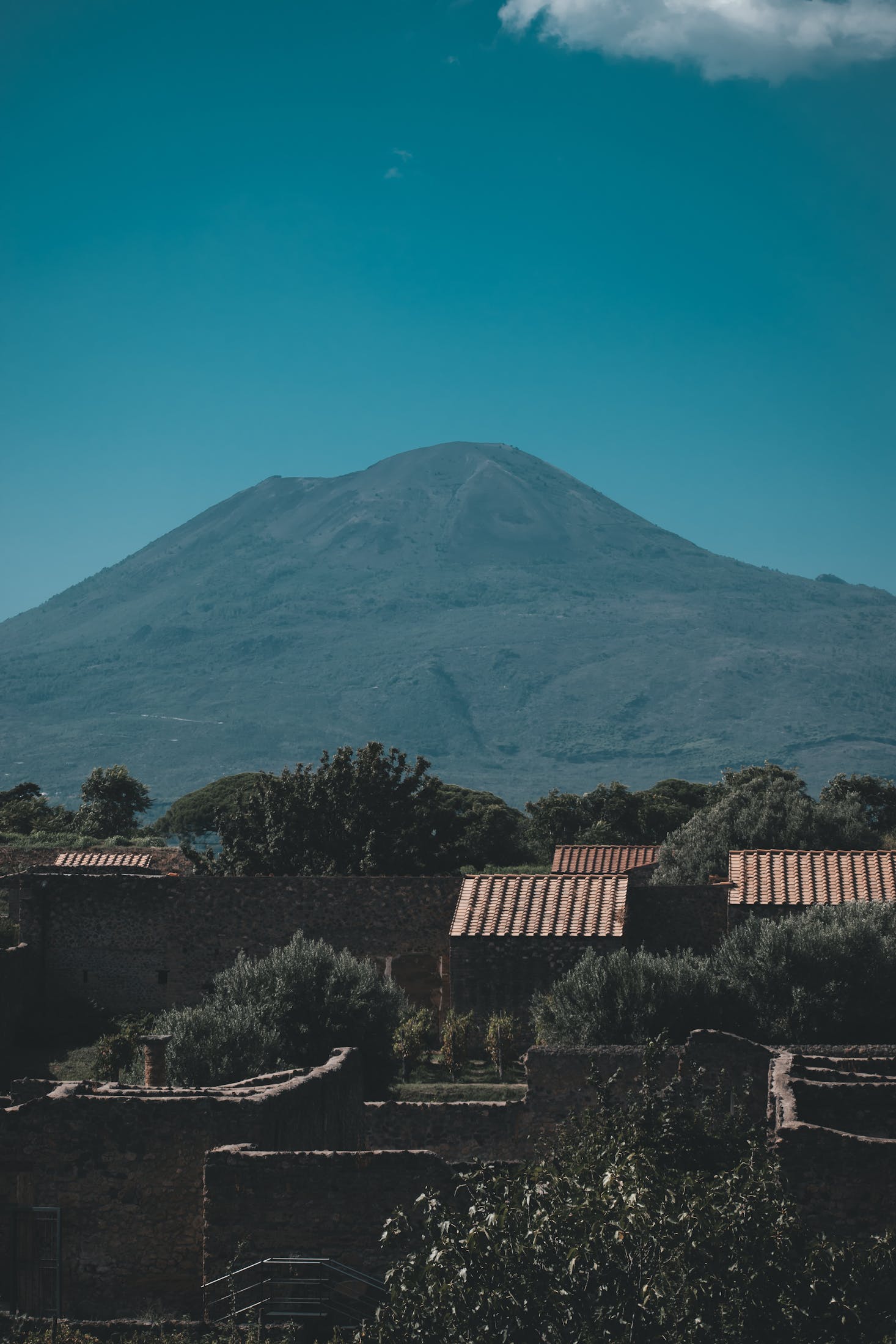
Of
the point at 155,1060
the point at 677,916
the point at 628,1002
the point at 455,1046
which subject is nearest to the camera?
the point at 155,1060

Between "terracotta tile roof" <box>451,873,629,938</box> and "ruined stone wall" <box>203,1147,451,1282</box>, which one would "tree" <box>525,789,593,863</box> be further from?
"ruined stone wall" <box>203,1147,451,1282</box>

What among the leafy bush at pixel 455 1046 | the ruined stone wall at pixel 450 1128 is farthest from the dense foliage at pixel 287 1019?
the ruined stone wall at pixel 450 1128

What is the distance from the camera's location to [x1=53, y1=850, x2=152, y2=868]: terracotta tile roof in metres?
37.8

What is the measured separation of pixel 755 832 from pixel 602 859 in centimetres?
407

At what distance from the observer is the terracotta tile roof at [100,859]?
37.8 meters

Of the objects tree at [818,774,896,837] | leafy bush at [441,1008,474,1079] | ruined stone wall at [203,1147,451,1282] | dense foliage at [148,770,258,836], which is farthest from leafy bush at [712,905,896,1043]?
dense foliage at [148,770,258,836]

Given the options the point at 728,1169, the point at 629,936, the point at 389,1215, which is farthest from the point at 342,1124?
the point at 629,936

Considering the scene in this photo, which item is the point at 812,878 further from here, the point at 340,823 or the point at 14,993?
the point at 340,823

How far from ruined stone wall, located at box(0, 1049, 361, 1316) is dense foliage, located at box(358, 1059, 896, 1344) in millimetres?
3590

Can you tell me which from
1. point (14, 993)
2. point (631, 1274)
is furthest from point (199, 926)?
point (631, 1274)

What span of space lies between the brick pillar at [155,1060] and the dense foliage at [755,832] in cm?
1897

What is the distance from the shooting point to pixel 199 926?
2788 cm

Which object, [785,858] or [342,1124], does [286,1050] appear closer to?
[342,1124]

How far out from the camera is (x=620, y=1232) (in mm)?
10367
